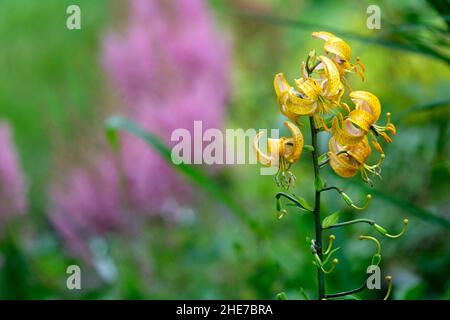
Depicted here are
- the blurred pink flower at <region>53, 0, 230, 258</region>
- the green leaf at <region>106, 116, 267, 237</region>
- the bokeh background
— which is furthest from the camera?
the blurred pink flower at <region>53, 0, 230, 258</region>

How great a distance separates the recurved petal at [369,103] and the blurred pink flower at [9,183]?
3.95 ft

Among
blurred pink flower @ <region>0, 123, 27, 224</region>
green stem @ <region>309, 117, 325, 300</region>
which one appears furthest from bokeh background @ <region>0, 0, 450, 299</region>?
green stem @ <region>309, 117, 325, 300</region>

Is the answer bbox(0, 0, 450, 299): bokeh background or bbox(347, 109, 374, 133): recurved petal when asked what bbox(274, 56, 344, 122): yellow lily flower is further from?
bbox(0, 0, 450, 299): bokeh background

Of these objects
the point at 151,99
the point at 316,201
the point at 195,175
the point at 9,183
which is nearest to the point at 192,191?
the point at 151,99

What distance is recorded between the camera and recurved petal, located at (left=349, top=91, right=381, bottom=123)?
903 millimetres

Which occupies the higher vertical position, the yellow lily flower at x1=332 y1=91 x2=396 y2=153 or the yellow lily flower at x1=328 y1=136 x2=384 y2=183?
the yellow lily flower at x1=332 y1=91 x2=396 y2=153

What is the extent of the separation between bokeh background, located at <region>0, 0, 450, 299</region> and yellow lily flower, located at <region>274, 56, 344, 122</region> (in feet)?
1.45

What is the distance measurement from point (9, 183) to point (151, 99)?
725 mm

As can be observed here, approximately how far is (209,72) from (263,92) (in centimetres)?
74

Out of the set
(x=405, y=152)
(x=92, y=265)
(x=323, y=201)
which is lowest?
(x=92, y=265)

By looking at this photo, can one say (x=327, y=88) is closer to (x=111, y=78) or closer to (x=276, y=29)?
(x=111, y=78)

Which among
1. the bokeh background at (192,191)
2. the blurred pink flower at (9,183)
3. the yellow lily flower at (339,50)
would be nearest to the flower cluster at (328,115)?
the yellow lily flower at (339,50)

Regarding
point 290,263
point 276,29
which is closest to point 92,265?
point 290,263

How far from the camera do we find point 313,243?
932 mm
